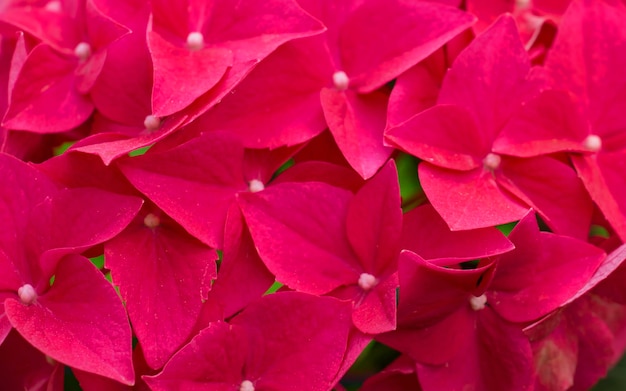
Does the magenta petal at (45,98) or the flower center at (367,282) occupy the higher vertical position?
the magenta petal at (45,98)

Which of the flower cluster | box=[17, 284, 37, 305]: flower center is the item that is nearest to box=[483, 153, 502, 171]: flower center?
the flower cluster

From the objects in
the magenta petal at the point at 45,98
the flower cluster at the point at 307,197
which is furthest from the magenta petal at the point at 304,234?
the magenta petal at the point at 45,98

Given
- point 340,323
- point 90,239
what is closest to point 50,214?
point 90,239

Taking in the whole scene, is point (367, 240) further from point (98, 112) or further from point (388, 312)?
point (98, 112)

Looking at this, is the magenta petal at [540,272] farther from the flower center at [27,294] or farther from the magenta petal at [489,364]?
the flower center at [27,294]

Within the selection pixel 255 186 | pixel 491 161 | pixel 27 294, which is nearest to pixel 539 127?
pixel 491 161

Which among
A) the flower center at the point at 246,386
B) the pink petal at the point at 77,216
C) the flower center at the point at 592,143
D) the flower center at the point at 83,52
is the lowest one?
the flower center at the point at 246,386

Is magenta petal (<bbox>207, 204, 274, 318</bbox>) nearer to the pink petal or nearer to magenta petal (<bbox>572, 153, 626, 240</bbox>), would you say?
the pink petal
